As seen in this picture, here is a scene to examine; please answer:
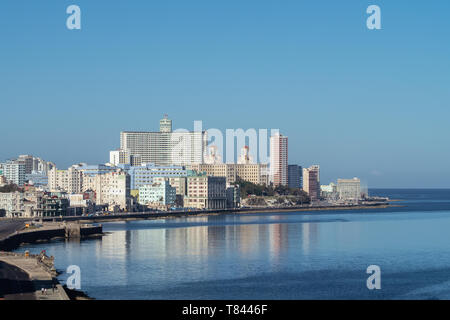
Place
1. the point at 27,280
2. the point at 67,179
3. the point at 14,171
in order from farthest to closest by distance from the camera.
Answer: the point at 14,171 → the point at 67,179 → the point at 27,280

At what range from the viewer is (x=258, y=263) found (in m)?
34.4

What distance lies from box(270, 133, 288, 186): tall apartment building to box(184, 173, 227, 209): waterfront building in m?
43.9

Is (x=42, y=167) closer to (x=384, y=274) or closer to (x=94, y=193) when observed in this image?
(x=94, y=193)

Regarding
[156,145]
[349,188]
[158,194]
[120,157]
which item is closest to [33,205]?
[158,194]

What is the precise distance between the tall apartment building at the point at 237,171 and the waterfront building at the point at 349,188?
88.4ft

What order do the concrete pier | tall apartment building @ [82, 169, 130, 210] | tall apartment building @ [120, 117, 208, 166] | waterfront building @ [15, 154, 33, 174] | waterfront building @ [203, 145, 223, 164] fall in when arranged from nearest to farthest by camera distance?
the concrete pier < tall apartment building @ [82, 169, 130, 210] < waterfront building @ [203, 145, 223, 164] < waterfront building @ [15, 154, 33, 174] < tall apartment building @ [120, 117, 208, 166]

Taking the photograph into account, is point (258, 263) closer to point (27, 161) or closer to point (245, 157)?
point (245, 157)

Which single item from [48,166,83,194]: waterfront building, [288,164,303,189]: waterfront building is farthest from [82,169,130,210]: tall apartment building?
[288,164,303,189]: waterfront building

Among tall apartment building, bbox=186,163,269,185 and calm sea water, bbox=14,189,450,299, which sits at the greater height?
tall apartment building, bbox=186,163,269,185

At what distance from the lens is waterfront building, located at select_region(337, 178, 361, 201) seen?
157m

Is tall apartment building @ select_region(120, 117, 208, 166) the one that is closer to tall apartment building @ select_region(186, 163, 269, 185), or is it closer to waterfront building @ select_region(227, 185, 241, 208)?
tall apartment building @ select_region(186, 163, 269, 185)

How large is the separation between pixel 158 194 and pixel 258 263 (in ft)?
202

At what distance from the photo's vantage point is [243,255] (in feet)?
125
